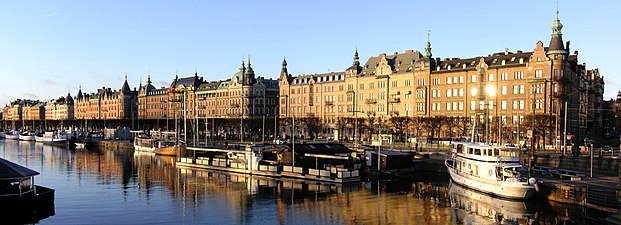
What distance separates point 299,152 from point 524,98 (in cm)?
4441

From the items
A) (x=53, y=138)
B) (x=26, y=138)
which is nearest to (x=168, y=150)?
(x=53, y=138)

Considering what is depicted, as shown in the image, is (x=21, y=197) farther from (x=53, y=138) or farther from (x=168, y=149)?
(x=53, y=138)

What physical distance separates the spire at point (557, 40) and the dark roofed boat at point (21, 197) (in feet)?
240

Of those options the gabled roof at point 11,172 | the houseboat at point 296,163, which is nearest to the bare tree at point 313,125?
the houseboat at point 296,163

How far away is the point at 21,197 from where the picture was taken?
1501 inches

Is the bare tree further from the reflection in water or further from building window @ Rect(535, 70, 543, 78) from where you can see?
the reflection in water

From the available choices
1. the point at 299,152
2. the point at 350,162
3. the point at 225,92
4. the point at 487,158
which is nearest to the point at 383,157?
the point at 350,162

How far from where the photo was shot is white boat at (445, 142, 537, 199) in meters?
46.6

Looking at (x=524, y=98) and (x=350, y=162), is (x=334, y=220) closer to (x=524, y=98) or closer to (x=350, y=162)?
(x=350, y=162)

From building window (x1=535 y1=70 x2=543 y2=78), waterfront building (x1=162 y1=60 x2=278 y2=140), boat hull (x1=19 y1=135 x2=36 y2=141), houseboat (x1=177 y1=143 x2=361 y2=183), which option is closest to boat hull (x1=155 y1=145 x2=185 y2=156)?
houseboat (x1=177 y1=143 x2=361 y2=183)

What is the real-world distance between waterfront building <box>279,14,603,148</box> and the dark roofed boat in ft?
160

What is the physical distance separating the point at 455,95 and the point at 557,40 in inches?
877

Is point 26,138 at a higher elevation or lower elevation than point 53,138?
lower

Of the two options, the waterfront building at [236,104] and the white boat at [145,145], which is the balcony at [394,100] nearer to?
the waterfront building at [236,104]
